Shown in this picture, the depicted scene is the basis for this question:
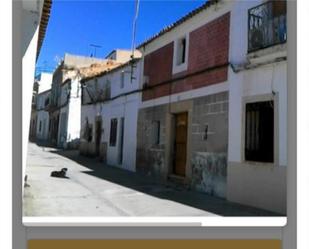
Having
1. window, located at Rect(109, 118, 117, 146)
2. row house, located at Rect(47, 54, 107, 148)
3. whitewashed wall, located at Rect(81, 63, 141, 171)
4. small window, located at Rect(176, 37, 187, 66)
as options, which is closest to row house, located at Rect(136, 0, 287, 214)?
small window, located at Rect(176, 37, 187, 66)

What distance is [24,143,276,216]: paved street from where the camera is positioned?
6.54m

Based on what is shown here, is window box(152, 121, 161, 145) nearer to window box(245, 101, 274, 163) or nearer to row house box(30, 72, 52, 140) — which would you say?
window box(245, 101, 274, 163)

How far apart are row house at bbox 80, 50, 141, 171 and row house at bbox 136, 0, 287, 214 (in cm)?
147

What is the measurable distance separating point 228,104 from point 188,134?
1.78 m

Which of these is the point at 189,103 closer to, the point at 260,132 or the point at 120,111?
the point at 260,132

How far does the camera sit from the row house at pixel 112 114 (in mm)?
13359

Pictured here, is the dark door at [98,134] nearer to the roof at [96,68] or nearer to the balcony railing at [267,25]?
the roof at [96,68]

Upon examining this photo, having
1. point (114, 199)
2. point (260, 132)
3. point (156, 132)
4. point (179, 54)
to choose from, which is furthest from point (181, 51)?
point (114, 199)

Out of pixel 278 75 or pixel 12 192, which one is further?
pixel 278 75

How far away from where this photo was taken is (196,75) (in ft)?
31.3

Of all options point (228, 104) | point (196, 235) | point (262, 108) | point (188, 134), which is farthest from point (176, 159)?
point (196, 235)

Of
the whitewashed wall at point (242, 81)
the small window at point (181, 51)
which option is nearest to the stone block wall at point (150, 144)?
the small window at point (181, 51)

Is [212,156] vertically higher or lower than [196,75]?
lower
